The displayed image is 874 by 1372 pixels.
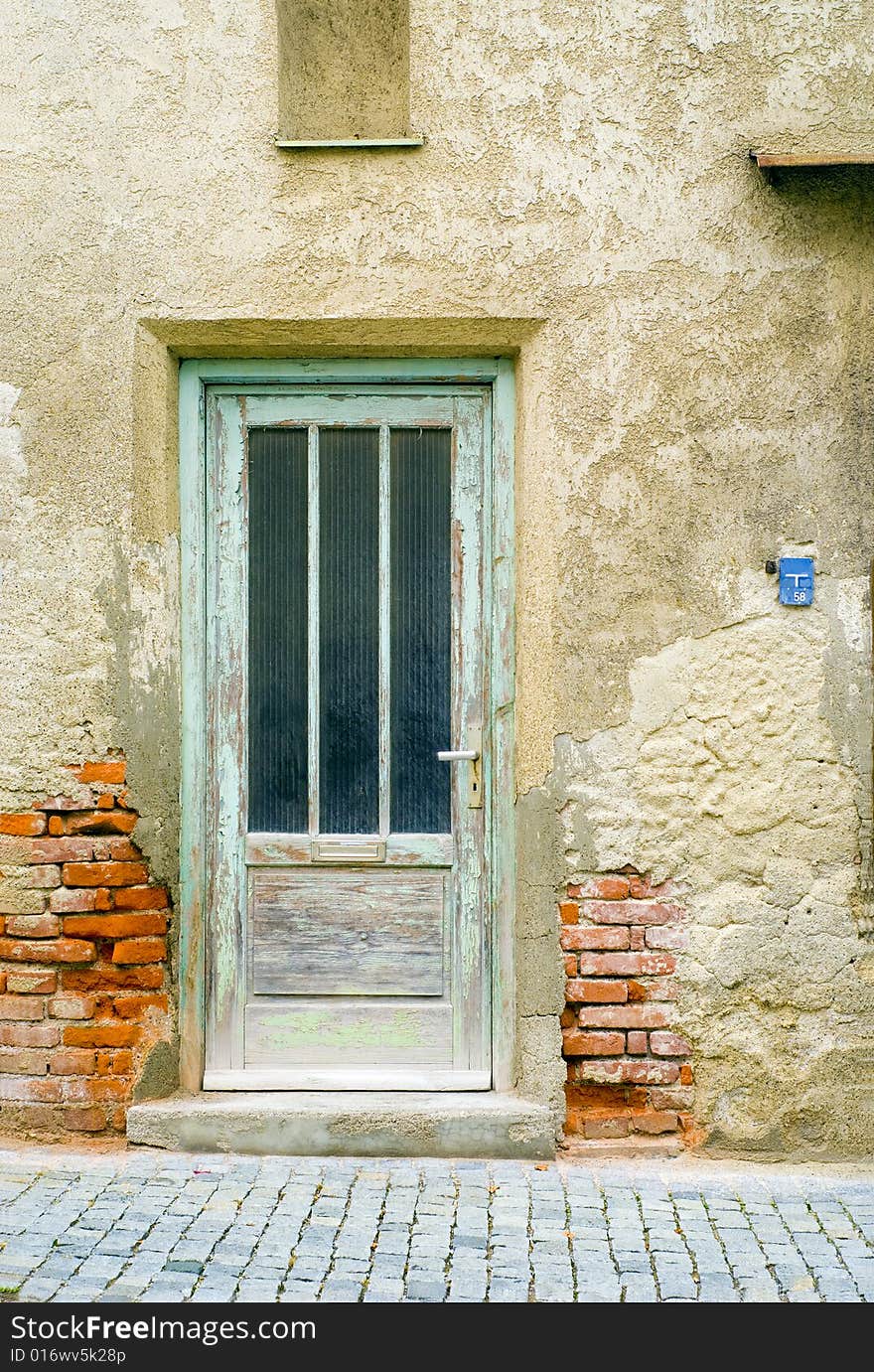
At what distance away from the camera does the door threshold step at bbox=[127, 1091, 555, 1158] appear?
3771 millimetres

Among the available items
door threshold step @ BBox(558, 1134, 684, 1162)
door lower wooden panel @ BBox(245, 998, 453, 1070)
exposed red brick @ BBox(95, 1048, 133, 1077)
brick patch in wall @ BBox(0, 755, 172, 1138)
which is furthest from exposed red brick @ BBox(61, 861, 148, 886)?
door threshold step @ BBox(558, 1134, 684, 1162)

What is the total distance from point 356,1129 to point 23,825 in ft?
4.47

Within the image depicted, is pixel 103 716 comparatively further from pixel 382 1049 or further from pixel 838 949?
pixel 838 949

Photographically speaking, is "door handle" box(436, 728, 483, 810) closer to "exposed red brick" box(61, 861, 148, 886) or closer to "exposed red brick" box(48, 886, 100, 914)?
"exposed red brick" box(61, 861, 148, 886)

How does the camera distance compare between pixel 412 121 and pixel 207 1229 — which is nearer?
pixel 207 1229

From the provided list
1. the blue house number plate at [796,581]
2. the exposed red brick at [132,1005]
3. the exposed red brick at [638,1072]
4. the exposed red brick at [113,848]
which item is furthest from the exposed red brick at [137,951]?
the blue house number plate at [796,581]

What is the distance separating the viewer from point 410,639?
4.02 metres

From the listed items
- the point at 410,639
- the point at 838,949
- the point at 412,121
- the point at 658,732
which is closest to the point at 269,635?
the point at 410,639

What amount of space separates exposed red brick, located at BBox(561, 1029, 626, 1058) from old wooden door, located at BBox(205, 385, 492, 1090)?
322 mm

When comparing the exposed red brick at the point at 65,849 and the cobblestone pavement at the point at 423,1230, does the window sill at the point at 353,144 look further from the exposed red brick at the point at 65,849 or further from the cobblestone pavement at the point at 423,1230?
the cobblestone pavement at the point at 423,1230

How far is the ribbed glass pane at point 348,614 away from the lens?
4.01 meters

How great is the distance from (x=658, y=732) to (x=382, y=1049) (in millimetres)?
1324

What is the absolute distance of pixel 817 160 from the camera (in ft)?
11.8

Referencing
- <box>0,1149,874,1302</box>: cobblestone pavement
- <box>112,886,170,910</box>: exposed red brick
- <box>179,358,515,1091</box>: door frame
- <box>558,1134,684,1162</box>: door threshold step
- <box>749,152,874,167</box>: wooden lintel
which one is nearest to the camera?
<box>0,1149,874,1302</box>: cobblestone pavement
